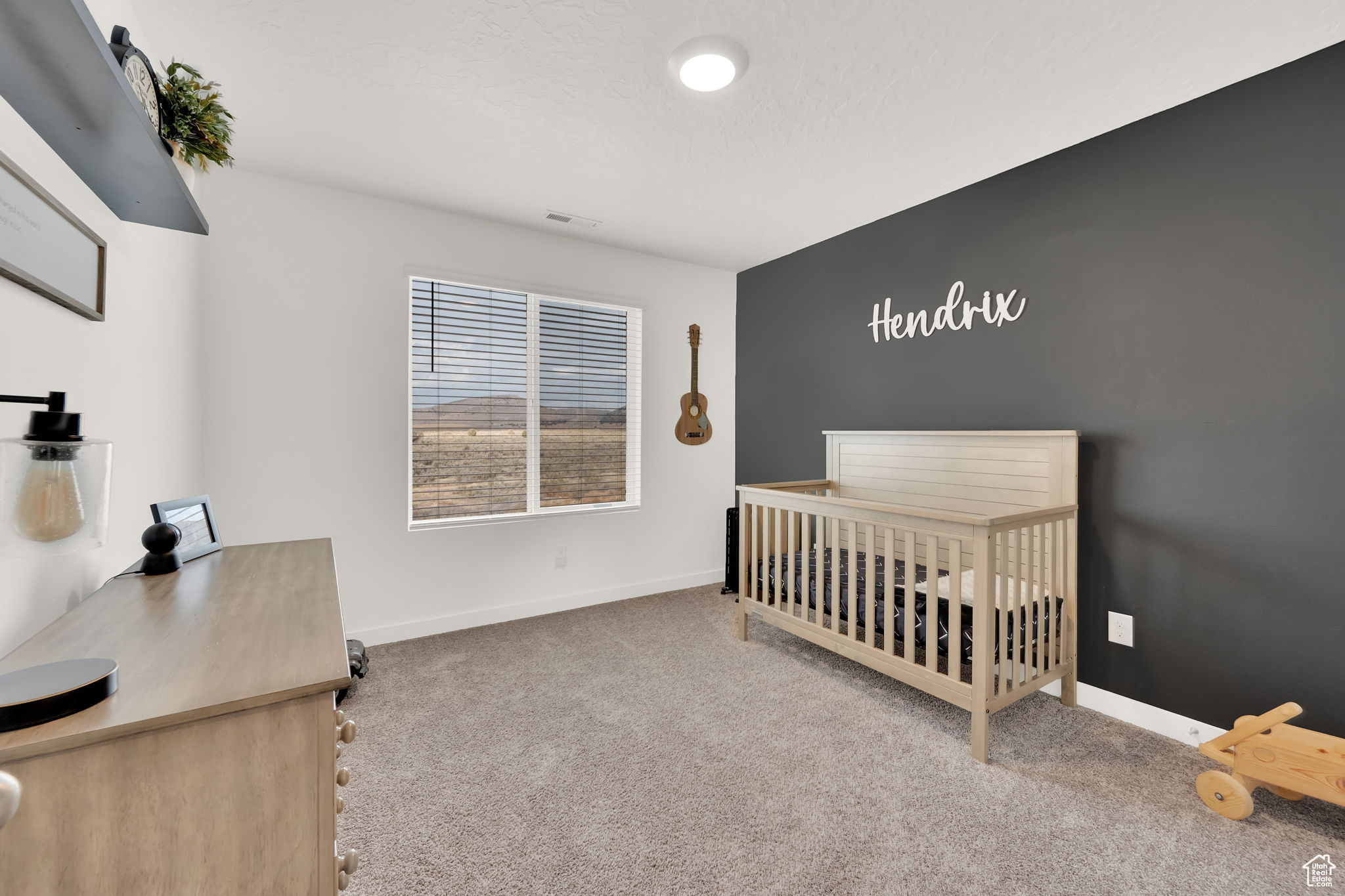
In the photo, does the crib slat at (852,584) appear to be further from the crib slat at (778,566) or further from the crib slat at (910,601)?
the crib slat at (778,566)

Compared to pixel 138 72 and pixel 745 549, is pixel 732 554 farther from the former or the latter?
pixel 138 72

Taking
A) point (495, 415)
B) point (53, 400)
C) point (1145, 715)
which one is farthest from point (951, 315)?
point (53, 400)

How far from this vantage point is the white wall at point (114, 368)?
Result: 969mm

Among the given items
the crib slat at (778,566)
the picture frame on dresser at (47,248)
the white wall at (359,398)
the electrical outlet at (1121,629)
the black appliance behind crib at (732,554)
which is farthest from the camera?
the black appliance behind crib at (732,554)

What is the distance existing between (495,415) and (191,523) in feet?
5.54

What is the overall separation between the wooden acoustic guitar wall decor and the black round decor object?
10.7 ft

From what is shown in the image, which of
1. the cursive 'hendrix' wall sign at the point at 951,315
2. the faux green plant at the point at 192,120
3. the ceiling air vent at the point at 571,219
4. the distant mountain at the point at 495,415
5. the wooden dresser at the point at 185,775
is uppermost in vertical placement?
the ceiling air vent at the point at 571,219

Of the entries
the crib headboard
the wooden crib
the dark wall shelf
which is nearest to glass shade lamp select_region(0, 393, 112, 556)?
the dark wall shelf

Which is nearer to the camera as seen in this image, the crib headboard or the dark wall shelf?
the dark wall shelf

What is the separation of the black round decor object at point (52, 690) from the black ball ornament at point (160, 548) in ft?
2.35

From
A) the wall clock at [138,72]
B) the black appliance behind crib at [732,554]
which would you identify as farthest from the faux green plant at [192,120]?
the black appliance behind crib at [732,554]

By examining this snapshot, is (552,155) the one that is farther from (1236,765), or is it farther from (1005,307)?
(1236,765)

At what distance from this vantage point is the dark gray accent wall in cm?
176

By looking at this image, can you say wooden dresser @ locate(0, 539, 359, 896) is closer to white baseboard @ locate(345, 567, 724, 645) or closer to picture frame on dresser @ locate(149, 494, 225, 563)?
picture frame on dresser @ locate(149, 494, 225, 563)
